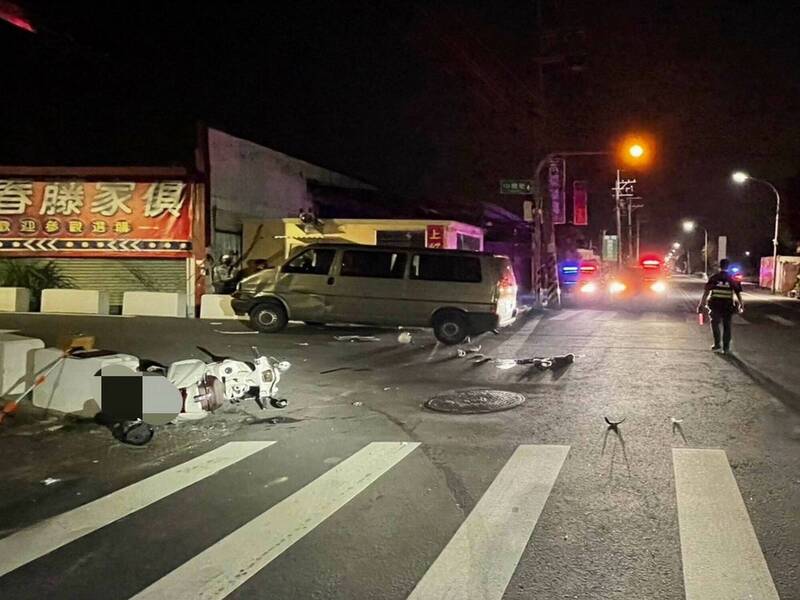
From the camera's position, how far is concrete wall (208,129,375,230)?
22438 millimetres

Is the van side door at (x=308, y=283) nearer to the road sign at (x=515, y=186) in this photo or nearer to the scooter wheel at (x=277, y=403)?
the scooter wheel at (x=277, y=403)

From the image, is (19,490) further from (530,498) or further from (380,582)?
(530,498)

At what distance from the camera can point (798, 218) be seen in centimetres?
5991

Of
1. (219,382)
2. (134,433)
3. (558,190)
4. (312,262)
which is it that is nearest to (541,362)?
(219,382)

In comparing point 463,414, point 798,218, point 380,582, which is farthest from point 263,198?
point 798,218

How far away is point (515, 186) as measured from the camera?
80.0 ft

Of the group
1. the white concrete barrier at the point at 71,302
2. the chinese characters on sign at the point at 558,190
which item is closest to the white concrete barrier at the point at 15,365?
the white concrete barrier at the point at 71,302

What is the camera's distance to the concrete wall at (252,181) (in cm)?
2244

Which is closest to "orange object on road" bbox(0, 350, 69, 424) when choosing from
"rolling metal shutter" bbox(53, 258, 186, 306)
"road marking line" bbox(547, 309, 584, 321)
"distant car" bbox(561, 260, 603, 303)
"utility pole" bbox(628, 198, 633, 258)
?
"rolling metal shutter" bbox(53, 258, 186, 306)

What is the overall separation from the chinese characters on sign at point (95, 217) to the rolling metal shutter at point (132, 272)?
0.30m

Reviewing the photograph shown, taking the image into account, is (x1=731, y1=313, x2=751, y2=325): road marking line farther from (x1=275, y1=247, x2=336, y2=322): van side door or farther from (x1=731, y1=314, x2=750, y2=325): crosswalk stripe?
(x1=275, y1=247, x2=336, y2=322): van side door

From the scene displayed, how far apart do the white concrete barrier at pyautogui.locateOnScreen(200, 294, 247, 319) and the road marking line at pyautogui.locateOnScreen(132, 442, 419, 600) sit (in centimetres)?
1341

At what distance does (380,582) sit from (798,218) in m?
64.2

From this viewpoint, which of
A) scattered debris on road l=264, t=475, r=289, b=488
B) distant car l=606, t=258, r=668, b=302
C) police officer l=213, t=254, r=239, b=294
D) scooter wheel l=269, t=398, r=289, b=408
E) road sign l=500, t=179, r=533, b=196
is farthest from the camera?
distant car l=606, t=258, r=668, b=302
